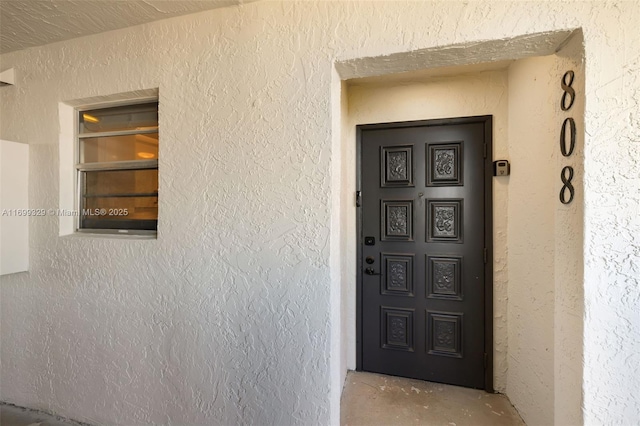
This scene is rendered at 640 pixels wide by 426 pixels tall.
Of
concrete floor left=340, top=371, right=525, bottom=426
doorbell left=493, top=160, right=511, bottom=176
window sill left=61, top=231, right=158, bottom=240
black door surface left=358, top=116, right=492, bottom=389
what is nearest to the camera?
window sill left=61, top=231, right=158, bottom=240

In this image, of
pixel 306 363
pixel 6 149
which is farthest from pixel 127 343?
pixel 6 149

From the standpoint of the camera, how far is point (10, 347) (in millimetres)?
1738

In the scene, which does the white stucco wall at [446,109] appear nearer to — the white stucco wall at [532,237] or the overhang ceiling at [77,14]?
the white stucco wall at [532,237]

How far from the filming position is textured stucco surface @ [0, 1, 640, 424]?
3.32 feet

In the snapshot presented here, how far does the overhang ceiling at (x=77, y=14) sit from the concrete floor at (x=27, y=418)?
7.85ft

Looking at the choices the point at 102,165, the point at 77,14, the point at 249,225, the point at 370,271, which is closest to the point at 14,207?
the point at 102,165

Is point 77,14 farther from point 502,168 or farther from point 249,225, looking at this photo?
point 502,168

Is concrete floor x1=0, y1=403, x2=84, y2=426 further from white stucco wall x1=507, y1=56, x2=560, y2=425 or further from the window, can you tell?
white stucco wall x1=507, y1=56, x2=560, y2=425

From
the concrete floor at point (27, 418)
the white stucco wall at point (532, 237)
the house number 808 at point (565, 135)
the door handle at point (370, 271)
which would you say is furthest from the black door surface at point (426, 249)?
the concrete floor at point (27, 418)

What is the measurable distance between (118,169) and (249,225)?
1078 mm

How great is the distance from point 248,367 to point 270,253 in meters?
0.60

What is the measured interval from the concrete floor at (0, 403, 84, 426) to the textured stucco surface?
0.08 metres

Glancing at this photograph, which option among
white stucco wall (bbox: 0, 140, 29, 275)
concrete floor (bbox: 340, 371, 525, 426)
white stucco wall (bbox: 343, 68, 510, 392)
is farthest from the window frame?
concrete floor (bbox: 340, 371, 525, 426)

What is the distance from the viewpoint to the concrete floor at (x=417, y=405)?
167 cm
